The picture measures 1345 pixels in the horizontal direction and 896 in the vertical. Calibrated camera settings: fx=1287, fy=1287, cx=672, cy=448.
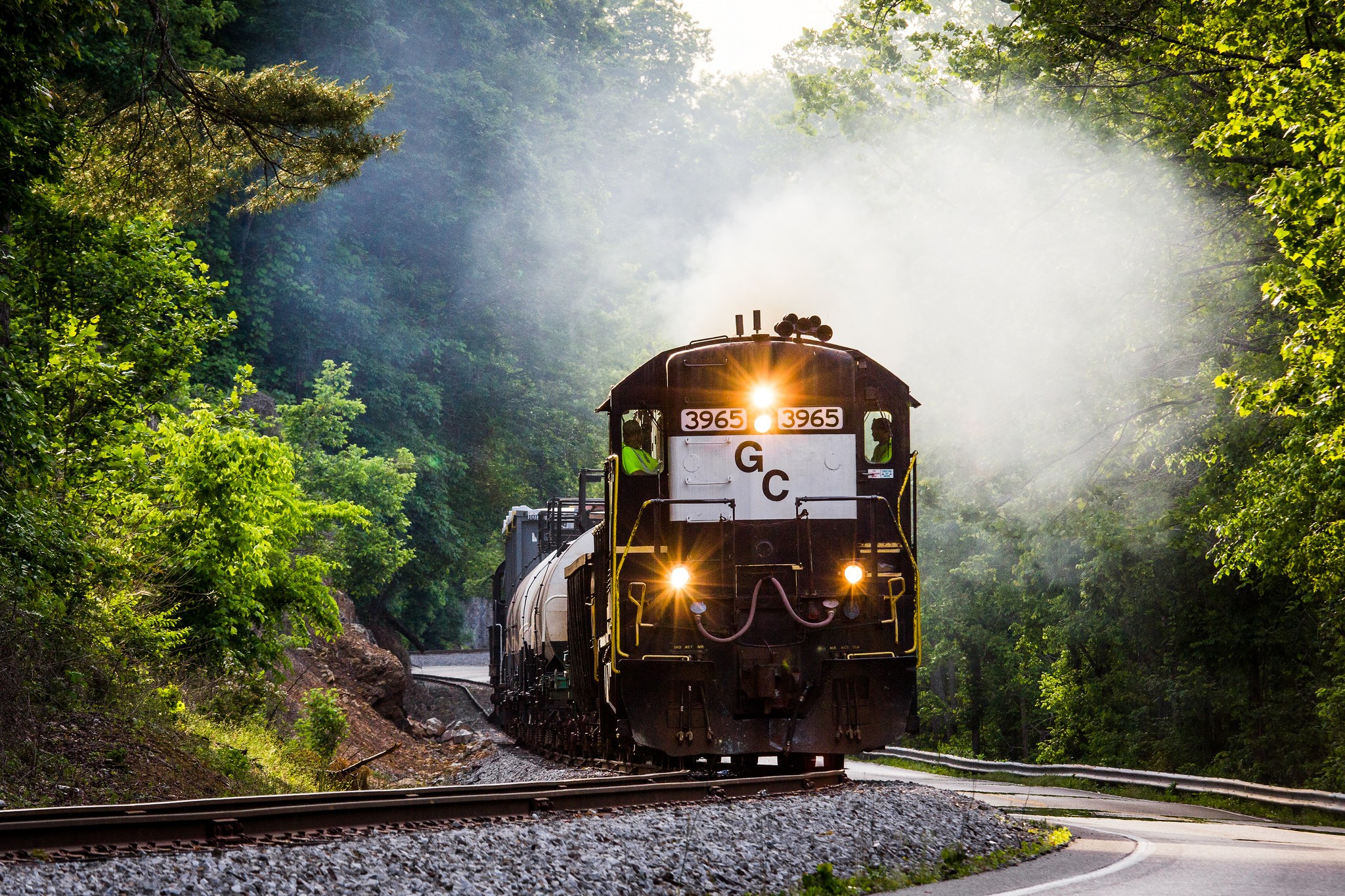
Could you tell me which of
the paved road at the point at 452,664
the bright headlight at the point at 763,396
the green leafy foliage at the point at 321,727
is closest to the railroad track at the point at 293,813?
the bright headlight at the point at 763,396

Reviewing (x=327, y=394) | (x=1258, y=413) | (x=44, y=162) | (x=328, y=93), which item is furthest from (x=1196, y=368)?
(x=327, y=394)

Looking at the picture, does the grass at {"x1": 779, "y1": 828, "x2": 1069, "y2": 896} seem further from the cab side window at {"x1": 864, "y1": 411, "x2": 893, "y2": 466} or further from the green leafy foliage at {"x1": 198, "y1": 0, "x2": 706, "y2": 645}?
the green leafy foliage at {"x1": 198, "y1": 0, "x2": 706, "y2": 645}

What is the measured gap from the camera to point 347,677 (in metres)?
27.5

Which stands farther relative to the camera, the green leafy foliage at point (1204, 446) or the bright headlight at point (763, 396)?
the green leafy foliage at point (1204, 446)

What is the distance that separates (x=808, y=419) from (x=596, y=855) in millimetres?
5948

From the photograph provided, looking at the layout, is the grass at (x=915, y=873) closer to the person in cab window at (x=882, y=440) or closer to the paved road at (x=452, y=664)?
the person in cab window at (x=882, y=440)

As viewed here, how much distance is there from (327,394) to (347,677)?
26.8ft

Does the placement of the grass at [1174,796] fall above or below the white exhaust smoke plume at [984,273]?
below

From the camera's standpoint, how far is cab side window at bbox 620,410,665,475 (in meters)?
12.1

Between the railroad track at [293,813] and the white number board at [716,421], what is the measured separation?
3.25m

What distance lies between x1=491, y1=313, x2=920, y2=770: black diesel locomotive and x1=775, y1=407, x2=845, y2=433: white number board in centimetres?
1

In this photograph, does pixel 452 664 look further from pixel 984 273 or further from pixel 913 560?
pixel 913 560

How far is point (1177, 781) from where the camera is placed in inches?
720

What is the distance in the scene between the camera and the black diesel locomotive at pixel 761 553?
37.7ft
